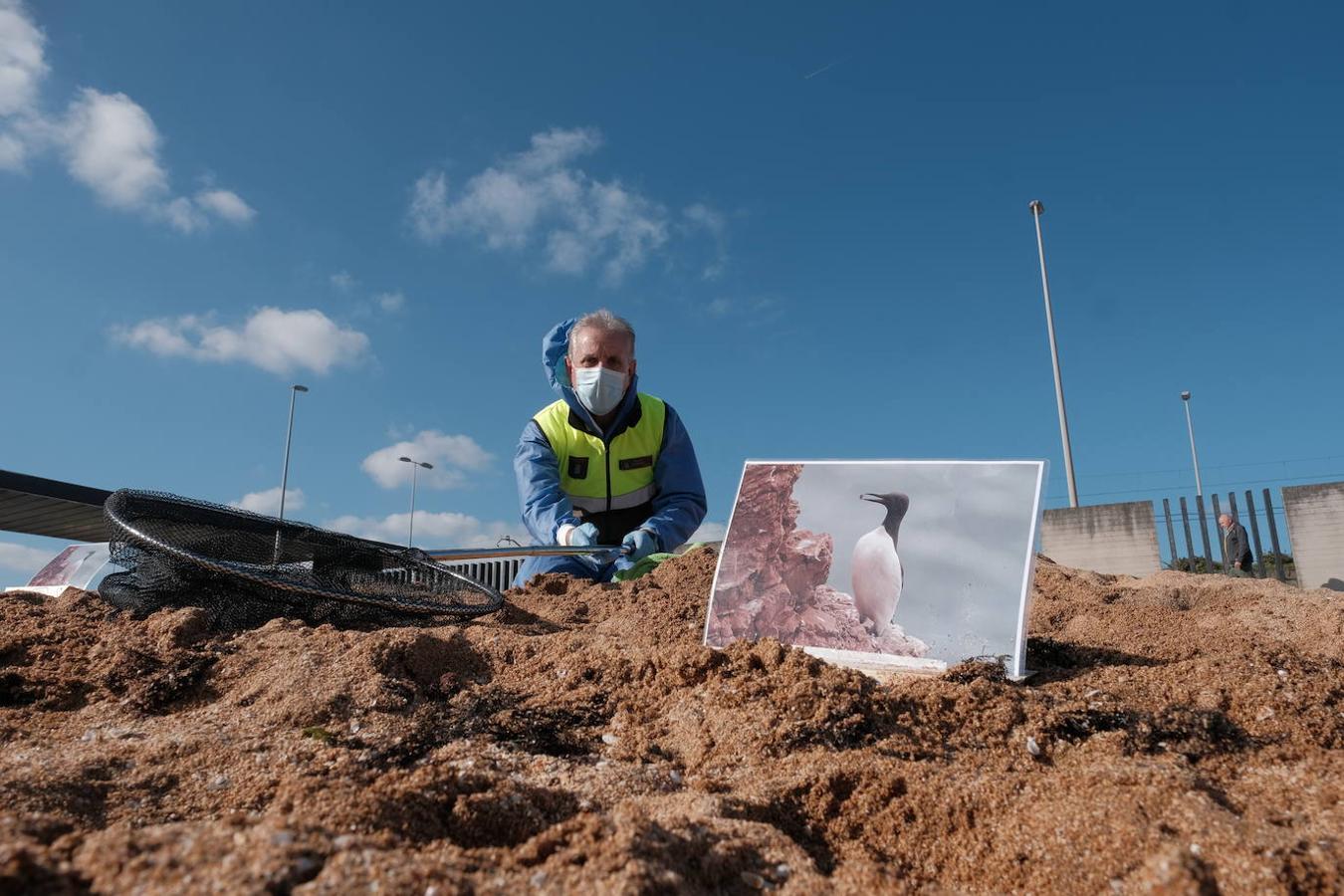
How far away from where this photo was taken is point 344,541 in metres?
4.09

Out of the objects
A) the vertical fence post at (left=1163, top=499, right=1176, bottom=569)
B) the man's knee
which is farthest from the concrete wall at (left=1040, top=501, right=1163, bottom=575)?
the man's knee

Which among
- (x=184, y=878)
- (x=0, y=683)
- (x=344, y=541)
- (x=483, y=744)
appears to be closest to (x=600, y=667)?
(x=483, y=744)

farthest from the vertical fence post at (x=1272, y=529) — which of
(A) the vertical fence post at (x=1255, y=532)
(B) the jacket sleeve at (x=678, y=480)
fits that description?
(B) the jacket sleeve at (x=678, y=480)

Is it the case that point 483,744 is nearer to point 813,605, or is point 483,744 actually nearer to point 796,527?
point 813,605

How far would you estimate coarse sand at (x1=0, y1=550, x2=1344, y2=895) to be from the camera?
1269 mm

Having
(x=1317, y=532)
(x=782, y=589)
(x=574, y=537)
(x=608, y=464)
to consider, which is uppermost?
(x=1317, y=532)

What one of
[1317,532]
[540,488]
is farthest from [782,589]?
[1317,532]

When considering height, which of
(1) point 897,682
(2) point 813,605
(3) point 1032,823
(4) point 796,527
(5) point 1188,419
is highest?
(5) point 1188,419

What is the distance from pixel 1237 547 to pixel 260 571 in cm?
1225

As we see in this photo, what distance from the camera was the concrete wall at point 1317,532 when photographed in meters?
10.0

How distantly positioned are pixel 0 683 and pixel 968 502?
Answer: 3.07m

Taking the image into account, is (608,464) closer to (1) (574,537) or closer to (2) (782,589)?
(1) (574,537)

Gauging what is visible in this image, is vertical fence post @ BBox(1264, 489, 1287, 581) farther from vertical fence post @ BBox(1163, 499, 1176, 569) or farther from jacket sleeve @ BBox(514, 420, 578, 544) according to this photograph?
jacket sleeve @ BBox(514, 420, 578, 544)

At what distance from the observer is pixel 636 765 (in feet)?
6.34
